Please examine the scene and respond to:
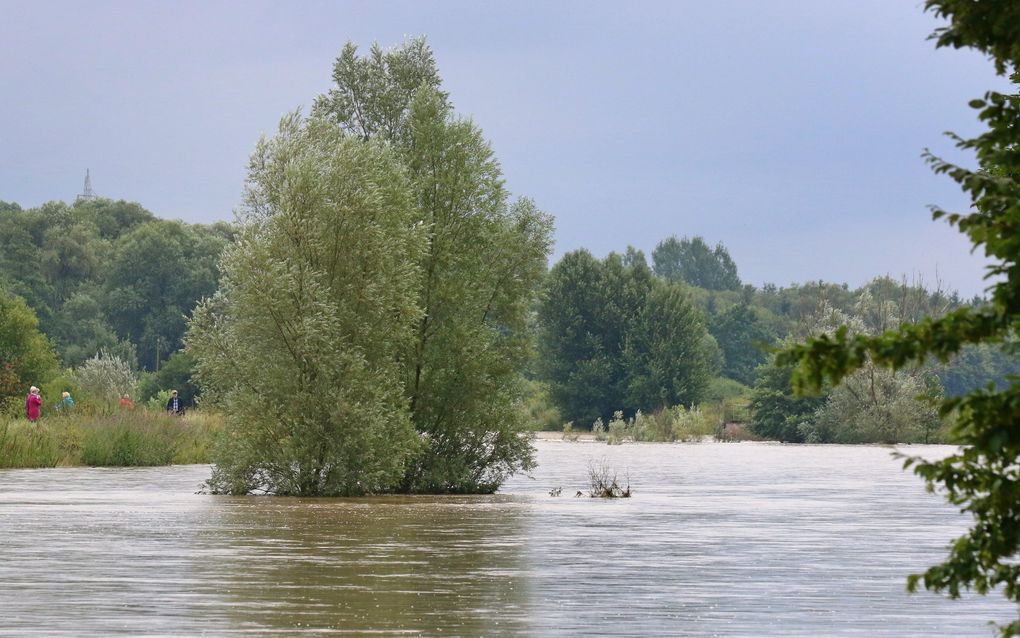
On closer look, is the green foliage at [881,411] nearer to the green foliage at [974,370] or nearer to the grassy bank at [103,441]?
the grassy bank at [103,441]

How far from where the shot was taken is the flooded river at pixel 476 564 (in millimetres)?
12828

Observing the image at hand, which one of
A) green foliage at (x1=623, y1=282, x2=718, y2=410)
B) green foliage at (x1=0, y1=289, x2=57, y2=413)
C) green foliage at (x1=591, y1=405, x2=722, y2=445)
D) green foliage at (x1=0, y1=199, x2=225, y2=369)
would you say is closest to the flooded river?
green foliage at (x1=0, y1=289, x2=57, y2=413)

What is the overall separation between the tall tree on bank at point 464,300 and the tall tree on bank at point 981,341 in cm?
2827

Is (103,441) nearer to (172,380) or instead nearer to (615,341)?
(172,380)

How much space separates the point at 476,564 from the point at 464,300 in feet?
58.9

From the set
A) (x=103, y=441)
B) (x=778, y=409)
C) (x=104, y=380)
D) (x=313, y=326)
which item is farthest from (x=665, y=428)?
(x=313, y=326)

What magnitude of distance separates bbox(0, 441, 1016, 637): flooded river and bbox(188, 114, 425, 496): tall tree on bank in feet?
4.73

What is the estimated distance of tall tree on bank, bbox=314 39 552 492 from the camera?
35.6 metres

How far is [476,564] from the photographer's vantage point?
60.0ft

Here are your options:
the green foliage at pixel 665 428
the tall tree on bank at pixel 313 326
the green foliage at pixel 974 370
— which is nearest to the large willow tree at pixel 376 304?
the tall tree on bank at pixel 313 326

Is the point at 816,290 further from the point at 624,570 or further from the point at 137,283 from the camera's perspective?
the point at 624,570

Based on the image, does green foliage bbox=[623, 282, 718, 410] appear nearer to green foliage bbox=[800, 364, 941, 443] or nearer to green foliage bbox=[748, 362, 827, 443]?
green foliage bbox=[748, 362, 827, 443]

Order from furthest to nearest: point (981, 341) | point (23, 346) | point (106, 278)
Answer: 1. point (106, 278)
2. point (23, 346)
3. point (981, 341)

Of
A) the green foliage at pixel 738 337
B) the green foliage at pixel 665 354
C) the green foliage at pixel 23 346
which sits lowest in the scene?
the green foliage at pixel 23 346
